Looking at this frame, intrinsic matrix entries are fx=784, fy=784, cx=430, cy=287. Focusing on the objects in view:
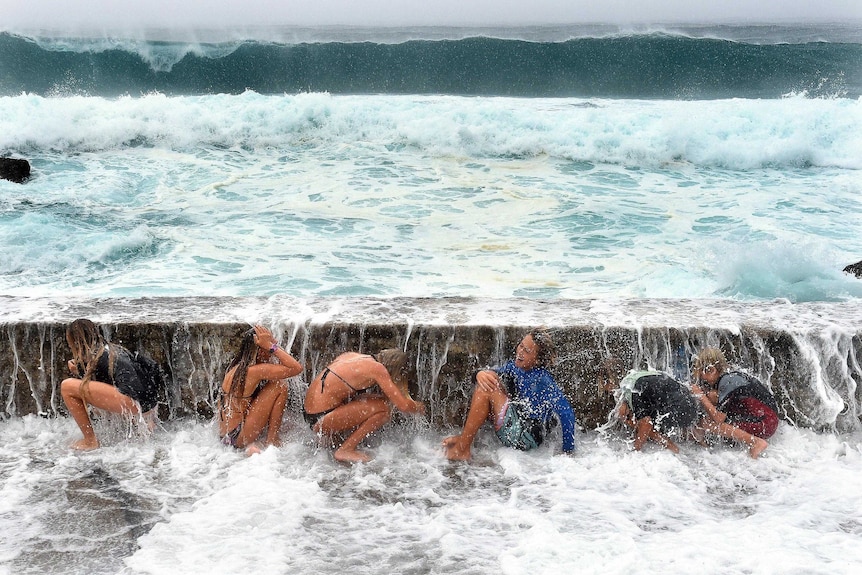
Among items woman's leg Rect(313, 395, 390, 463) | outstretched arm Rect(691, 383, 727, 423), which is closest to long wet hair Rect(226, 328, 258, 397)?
woman's leg Rect(313, 395, 390, 463)

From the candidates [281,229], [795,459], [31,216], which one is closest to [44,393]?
[795,459]

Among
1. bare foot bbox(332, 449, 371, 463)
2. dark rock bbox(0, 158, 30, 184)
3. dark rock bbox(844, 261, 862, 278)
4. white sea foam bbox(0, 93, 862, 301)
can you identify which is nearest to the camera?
bare foot bbox(332, 449, 371, 463)

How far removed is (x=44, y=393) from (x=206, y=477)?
1.38m

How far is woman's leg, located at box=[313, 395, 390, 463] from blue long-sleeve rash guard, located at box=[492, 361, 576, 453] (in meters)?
0.80

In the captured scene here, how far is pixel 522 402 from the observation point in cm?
451

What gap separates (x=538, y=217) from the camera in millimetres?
12859

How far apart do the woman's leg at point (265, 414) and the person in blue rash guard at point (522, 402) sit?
100 cm

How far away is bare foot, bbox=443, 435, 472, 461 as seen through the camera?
4465 millimetres

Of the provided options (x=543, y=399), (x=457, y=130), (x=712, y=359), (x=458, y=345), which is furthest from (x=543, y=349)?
(x=457, y=130)

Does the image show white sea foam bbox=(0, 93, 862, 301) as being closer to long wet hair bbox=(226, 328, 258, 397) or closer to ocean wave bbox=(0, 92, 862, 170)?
ocean wave bbox=(0, 92, 862, 170)

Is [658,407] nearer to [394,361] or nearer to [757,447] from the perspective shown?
[757,447]

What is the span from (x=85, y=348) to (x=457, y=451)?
2217mm

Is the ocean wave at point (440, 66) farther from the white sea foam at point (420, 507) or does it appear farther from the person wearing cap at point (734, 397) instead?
the white sea foam at point (420, 507)

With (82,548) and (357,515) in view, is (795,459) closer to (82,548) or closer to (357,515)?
(357,515)
